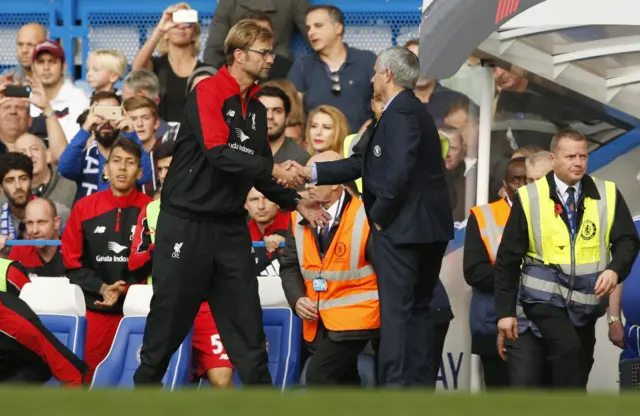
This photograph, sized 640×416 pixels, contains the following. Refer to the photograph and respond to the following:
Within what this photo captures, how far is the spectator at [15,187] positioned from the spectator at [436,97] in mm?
3003

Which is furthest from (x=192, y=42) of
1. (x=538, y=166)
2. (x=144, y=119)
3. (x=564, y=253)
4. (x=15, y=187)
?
(x=564, y=253)

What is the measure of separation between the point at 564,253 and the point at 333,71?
3.22 meters

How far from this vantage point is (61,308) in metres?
7.99

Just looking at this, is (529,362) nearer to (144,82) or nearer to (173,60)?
(144,82)

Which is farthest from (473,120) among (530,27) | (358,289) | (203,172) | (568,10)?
(203,172)

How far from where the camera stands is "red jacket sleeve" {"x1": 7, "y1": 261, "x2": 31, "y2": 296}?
7828 mm

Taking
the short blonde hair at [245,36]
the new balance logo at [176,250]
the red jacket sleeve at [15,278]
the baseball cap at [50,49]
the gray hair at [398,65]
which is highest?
the baseball cap at [50,49]

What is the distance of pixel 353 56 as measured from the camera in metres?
9.83

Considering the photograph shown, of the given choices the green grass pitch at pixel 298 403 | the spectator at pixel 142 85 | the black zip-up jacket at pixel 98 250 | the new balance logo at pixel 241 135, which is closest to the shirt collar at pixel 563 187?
the new balance logo at pixel 241 135

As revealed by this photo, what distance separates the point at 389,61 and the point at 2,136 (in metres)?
4.84

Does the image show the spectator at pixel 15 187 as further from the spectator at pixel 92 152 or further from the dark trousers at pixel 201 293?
the dark trousers at pixel 201 293

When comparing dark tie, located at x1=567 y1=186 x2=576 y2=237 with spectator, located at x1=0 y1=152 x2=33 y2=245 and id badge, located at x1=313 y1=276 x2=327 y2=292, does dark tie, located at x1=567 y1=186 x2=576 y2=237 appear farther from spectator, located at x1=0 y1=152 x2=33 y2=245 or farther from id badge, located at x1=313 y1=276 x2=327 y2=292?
spectator, located at x1=0 y1=152 x2=33 y2=245

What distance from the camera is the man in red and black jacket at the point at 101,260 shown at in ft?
26.5

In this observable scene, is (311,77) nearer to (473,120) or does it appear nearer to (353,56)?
(353,56)
